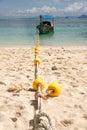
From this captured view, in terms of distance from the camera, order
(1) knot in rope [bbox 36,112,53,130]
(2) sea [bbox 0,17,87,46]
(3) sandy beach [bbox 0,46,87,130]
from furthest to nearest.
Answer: (2) sea [bbox 0,17,87,46], (3) sandy beach [bbox 0,46,87,130], (1) knot in rope [bbox 36,112,53,130]

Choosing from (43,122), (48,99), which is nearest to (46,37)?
(48,99)

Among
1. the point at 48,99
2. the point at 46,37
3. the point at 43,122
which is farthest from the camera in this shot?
the point at 46,37

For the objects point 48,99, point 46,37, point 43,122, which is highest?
point 43,122

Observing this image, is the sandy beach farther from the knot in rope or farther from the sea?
the sea

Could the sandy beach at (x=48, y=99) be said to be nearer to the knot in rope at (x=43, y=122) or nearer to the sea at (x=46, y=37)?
the knot in rope at (x=43, y=122)

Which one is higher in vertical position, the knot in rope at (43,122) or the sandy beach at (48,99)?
the knot in rope at (43,122)

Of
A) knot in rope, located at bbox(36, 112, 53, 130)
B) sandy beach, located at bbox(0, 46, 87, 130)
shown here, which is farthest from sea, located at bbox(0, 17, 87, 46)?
knot in rope, located at bbox(36, 112, 53, 130)

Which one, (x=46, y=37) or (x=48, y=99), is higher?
(x=48, y=99)

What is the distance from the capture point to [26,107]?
426cm

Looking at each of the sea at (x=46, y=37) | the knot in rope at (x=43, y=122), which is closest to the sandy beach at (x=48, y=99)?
the knot in rope at (x=43, y=122)

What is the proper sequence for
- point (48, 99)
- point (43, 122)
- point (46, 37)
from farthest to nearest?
1. point (46, 37)
2. point (48, 99)
3. point (43, 122)

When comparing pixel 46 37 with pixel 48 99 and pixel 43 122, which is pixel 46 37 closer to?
pixel 48 99

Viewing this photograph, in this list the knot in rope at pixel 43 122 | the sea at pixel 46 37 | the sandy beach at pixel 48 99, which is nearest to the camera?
the knot in rope at pixel 43 122

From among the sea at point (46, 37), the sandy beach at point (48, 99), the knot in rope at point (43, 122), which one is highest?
the knot in rope at point (43, 122)
